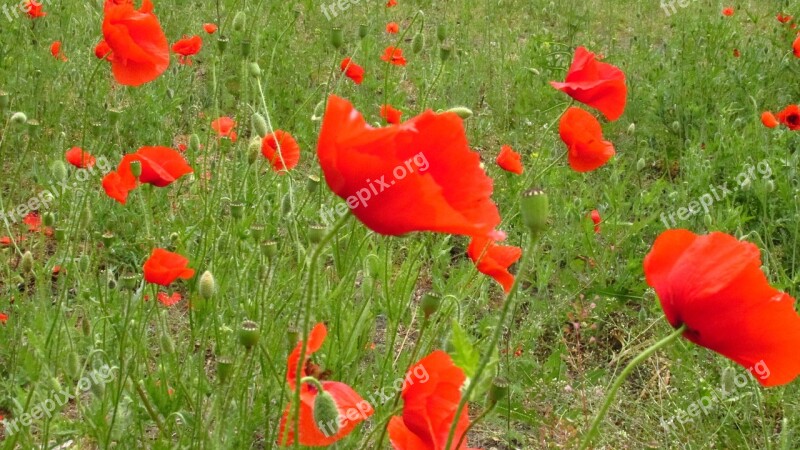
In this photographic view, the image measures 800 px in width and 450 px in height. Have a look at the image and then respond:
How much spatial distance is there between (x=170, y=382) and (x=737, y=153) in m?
2.71

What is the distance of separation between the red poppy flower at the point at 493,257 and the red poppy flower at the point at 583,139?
43 cm

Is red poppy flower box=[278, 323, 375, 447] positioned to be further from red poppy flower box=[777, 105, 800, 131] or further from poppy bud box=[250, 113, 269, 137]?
red poppy flower box=[777, 105, 800, 131]

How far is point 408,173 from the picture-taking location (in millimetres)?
829

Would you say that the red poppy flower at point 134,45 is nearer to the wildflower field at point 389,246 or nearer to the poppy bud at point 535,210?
the wildflower field at point 389,246

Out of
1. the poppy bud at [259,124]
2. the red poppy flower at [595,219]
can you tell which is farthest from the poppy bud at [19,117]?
the red poppy flower at [595,219]

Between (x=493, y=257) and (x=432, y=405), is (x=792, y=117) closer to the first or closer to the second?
(x=493, y=257)

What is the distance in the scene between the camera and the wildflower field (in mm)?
943

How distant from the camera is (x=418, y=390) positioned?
1.05m

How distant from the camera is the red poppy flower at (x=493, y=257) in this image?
185cm

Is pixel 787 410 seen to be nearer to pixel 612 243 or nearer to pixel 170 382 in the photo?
pixel 612 243

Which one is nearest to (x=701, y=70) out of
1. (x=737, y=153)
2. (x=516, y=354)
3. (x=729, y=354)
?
(x=737, y=153)

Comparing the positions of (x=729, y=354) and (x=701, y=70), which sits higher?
(x=701, y=70)

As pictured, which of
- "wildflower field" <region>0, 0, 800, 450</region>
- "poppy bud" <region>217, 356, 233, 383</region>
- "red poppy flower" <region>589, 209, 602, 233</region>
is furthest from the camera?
"red poppy flower" <region>589, 209, 602, 233</region>

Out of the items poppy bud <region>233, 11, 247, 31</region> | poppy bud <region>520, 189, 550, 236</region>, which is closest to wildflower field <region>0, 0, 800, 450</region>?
poppy bud <region>520, 189, 550, 236</region>
